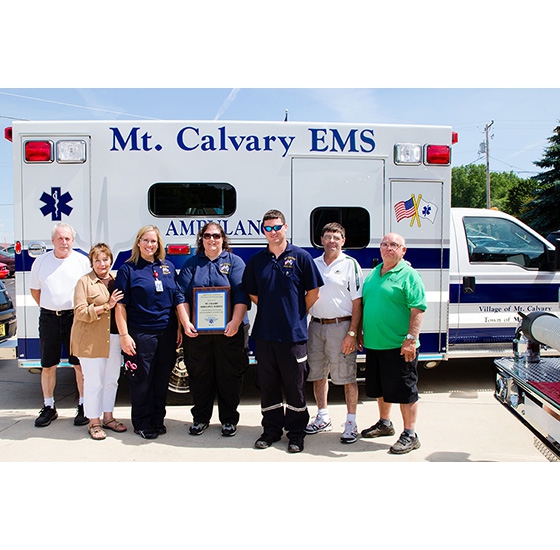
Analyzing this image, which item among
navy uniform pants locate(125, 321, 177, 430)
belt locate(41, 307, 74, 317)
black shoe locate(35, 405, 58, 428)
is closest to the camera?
navy uniform pants locate(125, 321, 177, 430)

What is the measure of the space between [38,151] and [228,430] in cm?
304

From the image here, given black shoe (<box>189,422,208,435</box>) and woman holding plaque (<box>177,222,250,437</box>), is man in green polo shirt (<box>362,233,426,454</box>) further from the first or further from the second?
black shoe (<box>189,422,208,435</box>)

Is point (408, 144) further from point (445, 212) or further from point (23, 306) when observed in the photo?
point (23, 306)

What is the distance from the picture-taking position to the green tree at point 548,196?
2223 cm

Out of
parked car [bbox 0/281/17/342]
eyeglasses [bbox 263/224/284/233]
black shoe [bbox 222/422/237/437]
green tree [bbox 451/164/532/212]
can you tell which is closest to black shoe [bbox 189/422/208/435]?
black shoe [bbox 222/422/237/437]

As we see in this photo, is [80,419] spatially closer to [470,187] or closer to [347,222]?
[347,222]

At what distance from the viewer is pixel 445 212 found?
4930 mm

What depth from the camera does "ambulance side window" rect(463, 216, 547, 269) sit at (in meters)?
5.38

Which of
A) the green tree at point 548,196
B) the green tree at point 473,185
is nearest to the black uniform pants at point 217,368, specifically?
the green tree at point 548,196

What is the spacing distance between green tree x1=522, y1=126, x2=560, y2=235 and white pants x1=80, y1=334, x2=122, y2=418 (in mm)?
22009

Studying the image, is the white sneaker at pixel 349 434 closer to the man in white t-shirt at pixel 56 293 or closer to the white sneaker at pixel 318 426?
the white sneaker at pixel 318 426

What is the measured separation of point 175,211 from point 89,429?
2037 mm

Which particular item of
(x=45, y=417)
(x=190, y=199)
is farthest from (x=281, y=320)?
(x=45, y=417)

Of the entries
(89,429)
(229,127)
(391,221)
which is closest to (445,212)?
(391,221)
